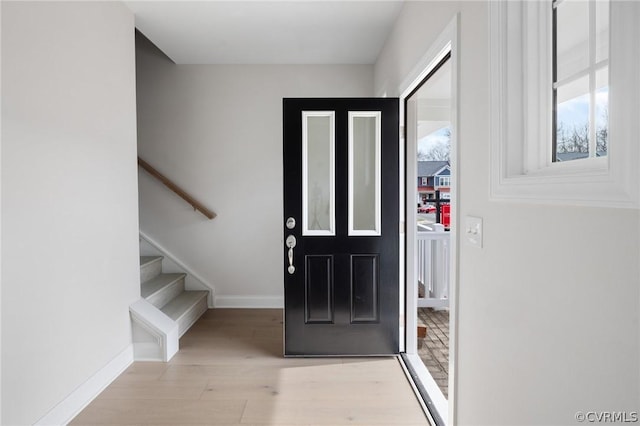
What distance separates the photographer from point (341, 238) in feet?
8.64

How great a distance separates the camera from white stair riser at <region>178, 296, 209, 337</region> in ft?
9.88

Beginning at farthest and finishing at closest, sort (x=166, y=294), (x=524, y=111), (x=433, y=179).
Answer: (x=433, y=179) → (x=166, y=294) → (x=524, y=111)

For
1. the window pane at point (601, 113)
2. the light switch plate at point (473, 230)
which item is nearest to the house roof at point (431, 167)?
the light switch plate at point (473, 230)

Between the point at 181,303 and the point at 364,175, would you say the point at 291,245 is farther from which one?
the point at 181,303

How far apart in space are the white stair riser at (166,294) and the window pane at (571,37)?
3059mm

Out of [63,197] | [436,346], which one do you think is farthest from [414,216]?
[63,197]

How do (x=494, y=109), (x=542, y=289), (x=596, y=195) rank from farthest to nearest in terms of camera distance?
(x=494, y=109) < (x=542, y=289) < (x=596, y=195)

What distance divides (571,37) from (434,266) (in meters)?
3.05

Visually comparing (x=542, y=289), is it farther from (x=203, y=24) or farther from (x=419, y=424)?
(x=203, y=24)

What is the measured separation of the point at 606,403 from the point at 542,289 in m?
0.28

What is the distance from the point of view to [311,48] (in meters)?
3.22

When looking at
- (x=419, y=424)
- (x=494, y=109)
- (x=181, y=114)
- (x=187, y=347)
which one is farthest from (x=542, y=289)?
(x=181, y=114)

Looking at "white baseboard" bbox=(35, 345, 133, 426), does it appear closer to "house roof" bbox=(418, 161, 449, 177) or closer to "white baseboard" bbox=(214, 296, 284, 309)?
"white baseboard" bbox=(214, 296, 284, 309)

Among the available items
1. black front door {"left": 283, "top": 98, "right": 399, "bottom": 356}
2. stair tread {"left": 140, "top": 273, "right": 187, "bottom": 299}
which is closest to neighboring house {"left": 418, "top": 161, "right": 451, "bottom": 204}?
black front door {"left": 283, "top": 98, "right": 399, "bottom": 356}
